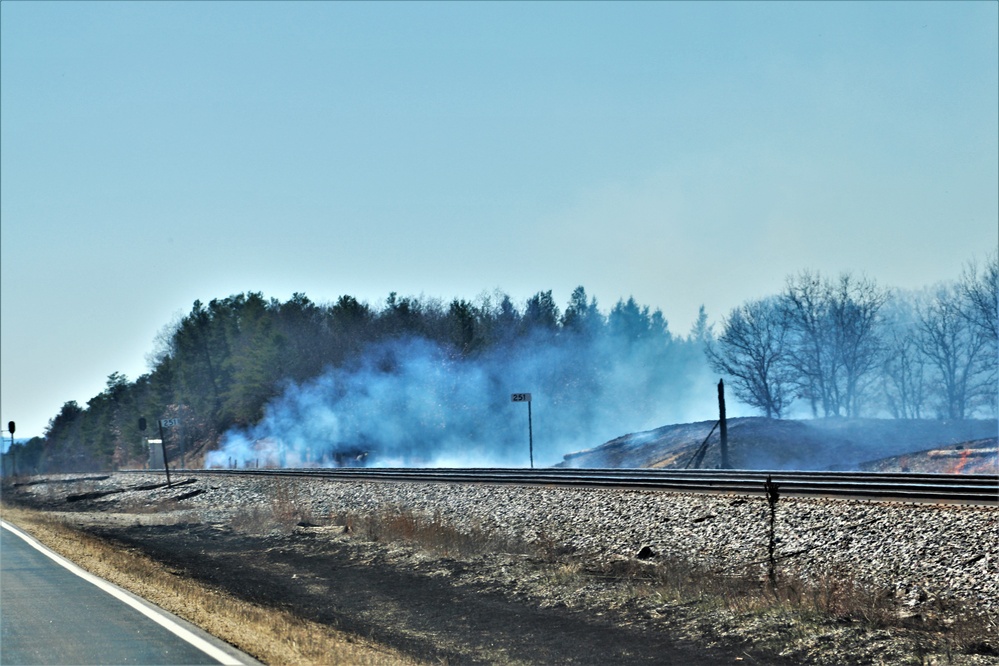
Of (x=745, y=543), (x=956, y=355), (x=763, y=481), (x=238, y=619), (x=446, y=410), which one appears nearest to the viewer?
(x=238, y=619)

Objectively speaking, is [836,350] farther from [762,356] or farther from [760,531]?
[760,531]

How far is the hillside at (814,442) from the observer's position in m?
45.8

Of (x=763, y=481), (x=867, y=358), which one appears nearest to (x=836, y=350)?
(x=867, y=358)

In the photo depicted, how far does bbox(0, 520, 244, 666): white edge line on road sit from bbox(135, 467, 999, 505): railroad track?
480 inches

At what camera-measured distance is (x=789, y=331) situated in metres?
69.9

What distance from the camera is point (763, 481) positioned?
24.5m

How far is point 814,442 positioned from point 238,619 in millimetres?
38814

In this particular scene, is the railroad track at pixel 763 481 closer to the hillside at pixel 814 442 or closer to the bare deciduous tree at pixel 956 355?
the hillside at pixel 814 442

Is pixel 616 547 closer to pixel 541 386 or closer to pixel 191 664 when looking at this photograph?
pixel 191 664

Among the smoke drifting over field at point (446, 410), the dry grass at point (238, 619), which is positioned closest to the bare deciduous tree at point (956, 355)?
the smoke drifting over field at point (446, 410)

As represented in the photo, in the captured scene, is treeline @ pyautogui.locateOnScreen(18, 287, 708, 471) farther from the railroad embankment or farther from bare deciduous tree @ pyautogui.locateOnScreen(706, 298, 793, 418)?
the railroad embankment

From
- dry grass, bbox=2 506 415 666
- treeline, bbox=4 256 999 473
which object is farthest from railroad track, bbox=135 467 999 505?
treeline, bbox=4 256 999 473

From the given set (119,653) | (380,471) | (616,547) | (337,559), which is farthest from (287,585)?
(380,471)

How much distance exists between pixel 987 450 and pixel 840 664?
2857 centimetres
